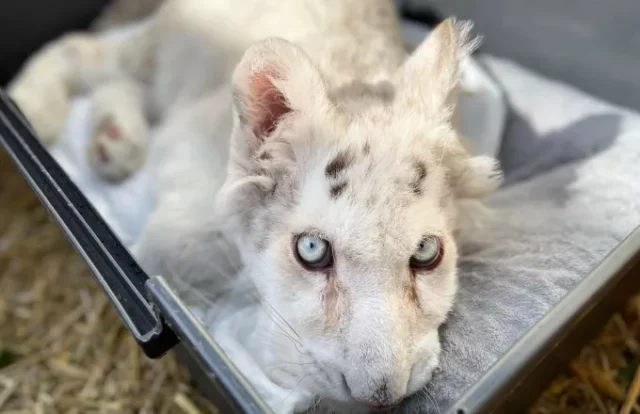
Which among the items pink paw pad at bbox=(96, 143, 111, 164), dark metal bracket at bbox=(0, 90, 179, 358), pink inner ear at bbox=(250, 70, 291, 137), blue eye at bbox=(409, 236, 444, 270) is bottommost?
pink paw pad at bbox=(96, 143, 111, 164)

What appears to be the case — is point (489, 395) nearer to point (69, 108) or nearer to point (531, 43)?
point (531, 43)

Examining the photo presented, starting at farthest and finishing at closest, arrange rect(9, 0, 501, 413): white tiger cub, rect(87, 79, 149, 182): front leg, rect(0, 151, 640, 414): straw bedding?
rect(87, 79, 149, 182): front leg, rect(0, 151, 640, 414): straw bedding, rect(9, 0, 501, 413): white tiger cub

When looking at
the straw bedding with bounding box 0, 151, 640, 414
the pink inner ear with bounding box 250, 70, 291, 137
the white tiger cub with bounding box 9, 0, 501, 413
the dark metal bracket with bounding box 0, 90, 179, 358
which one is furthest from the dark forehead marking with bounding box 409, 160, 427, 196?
the straw bedding with bounding box 0, 151, 640, 414

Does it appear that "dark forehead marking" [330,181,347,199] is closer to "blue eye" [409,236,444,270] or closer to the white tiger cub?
the white tiger cub

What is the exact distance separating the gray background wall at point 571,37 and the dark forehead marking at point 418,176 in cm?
108

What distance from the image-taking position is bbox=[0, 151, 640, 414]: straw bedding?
1.51 m

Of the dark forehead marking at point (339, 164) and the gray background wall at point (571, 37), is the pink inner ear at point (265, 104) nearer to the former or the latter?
the dark forehead marking at point (339, 164)

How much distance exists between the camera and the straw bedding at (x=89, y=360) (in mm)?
1507

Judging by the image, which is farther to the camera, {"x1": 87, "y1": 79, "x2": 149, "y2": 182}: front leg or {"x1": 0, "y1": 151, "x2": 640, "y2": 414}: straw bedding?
{"x1": 87, "y1": 79, "x2": 149, "y2": 182}: front leg

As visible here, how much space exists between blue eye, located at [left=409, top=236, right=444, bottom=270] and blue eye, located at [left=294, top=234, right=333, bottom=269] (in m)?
0.14

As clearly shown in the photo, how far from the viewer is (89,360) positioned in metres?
1.64

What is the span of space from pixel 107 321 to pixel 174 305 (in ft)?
2.72

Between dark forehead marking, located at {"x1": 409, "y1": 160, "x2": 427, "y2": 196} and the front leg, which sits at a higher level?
dark forehead marking, located at {"x1": 409, "y1": 160, "x2": 427, "y2": 196}

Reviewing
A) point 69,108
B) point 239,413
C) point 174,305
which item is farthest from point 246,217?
point 69,108
